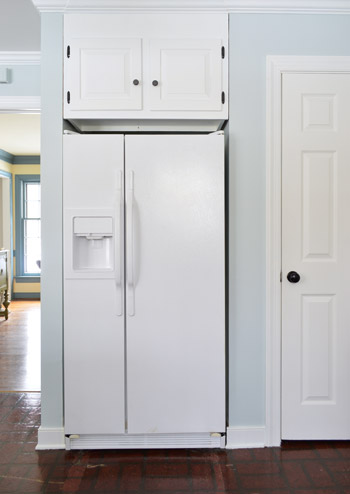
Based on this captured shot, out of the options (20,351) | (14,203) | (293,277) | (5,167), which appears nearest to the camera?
(293,277)

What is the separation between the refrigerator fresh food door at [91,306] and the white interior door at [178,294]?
0.08 m

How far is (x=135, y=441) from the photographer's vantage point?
2391mm

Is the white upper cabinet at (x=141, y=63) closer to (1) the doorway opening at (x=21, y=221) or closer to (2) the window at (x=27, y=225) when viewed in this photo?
(1) the doorway opening at (x=21, y=221)

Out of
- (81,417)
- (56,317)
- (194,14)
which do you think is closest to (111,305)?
(56,317)

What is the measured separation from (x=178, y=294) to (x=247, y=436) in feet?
3.07

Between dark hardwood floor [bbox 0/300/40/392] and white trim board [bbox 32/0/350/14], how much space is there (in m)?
2.73

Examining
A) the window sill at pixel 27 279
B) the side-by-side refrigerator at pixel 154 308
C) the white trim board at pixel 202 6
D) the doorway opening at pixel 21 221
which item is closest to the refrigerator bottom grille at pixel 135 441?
the side-by-side refrigerator at pixel 154 308

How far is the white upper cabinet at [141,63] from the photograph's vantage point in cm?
232

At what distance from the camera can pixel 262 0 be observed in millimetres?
2334

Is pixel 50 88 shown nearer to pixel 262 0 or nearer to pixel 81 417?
pixel 262 0

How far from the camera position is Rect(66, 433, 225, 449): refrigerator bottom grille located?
2.39 metres

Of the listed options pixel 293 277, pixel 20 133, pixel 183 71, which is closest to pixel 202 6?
pixel 183 71

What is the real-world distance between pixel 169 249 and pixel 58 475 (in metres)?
1.32

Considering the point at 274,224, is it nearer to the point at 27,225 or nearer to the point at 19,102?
the point at 19,102
